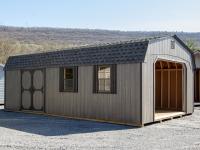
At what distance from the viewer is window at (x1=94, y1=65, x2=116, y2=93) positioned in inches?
591

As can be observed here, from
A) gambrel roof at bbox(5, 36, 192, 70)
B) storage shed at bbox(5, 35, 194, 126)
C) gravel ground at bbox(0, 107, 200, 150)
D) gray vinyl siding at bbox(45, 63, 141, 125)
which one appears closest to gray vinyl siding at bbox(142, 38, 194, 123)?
storage shed at bbox(5, 35, 194, 126)

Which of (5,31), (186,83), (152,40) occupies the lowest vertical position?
(186,83)

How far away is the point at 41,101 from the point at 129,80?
6.05 metres

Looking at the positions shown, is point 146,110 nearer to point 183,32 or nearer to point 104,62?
point 104,62

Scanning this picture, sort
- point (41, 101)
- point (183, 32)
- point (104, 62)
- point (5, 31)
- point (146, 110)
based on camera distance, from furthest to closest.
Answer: point (183, 32) < point (5, 31) < point (41, 101) < point (104, 62) < point (146, 110)

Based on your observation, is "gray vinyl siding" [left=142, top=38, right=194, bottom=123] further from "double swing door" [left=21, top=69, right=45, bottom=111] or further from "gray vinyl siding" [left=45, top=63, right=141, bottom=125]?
"double swing door" [left=21, top=69, right=45, bottom=111]

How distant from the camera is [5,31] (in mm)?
78125

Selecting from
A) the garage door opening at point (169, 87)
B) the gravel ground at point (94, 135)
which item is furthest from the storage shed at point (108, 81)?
the gravel ground at point (94, 135)

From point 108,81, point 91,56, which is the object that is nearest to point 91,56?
point 91,56

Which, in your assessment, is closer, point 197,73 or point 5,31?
point 197,73

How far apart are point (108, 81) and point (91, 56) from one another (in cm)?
136

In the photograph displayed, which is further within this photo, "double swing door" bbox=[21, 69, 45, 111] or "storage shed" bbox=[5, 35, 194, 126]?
"double swing door" bbox=[21, 69, 45, 111]

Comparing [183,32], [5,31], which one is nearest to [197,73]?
[5,31]

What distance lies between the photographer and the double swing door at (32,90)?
18.9 metres
